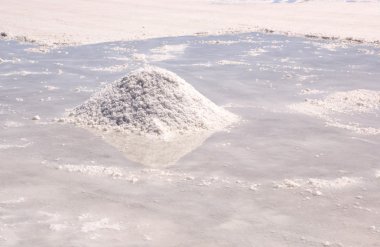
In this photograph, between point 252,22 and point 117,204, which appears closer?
point 117,204

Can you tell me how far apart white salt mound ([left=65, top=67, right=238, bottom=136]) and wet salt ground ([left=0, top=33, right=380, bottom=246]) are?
0.36m

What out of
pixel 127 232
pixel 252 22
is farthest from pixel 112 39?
pixel 127 232

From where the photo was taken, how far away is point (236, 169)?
5520 millimetres

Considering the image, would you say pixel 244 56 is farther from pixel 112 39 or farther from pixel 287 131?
pixel 287 131

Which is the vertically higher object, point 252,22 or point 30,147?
point 252,22

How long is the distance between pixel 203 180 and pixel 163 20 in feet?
47.4

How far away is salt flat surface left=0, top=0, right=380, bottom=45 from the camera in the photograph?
51.4 ft

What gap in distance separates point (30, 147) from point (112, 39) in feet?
30.3

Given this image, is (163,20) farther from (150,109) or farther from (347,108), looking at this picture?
(150,109)

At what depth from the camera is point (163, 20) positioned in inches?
746

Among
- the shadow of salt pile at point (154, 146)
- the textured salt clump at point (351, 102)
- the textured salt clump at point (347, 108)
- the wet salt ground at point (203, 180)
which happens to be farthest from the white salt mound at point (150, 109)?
the textured salt clump at point (351, 102)

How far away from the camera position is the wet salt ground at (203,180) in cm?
415

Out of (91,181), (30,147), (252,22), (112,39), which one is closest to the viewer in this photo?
(91,181)

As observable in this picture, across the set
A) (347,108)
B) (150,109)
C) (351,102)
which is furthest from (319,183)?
(351,102)
